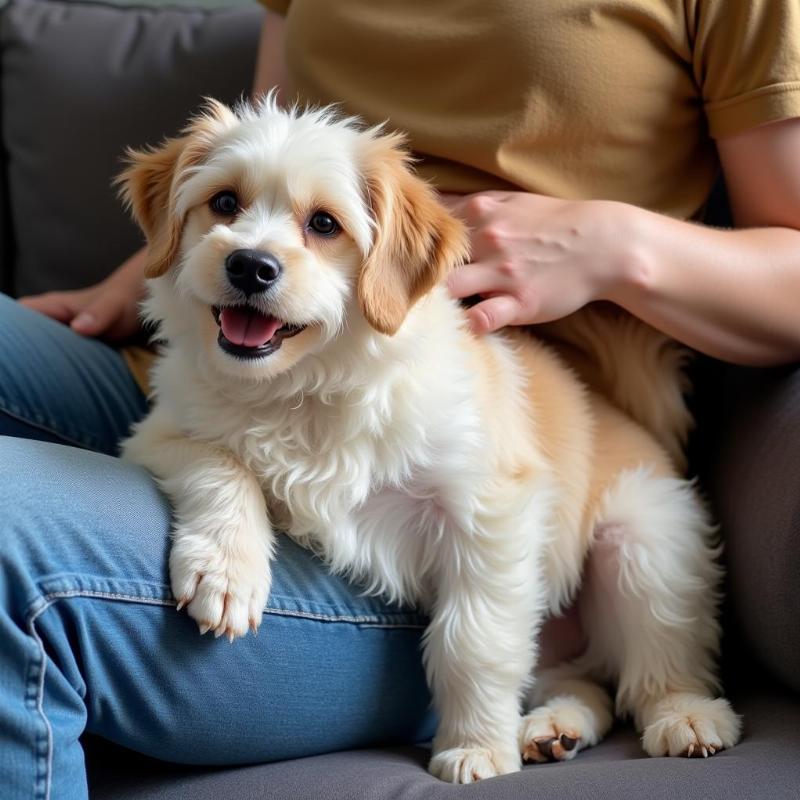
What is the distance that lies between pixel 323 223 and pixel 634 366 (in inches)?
22.8

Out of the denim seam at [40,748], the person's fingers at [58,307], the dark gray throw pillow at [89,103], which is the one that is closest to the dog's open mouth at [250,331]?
the denim seam at [40,748]

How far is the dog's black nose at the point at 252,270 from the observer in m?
1.06

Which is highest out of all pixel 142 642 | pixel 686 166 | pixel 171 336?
pixel 686 166

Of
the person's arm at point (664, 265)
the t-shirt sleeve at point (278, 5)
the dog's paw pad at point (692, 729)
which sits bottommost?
the dog's paw pad at point (692, 729)

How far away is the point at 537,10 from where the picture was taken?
4.36ft

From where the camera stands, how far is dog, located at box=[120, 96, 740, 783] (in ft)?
3.65

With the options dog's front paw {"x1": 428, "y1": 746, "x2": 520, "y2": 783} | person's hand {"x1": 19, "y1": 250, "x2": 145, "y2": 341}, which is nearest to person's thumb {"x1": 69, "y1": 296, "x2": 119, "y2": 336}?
person's hand {"x1": 19, "y1": 250, "x2": 145, "y2": 341}

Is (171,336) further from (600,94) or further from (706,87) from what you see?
(706,87)

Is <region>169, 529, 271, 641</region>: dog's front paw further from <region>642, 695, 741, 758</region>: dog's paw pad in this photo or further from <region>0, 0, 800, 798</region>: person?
<region>642, 695, 741, 758</region>: dog's paw pad

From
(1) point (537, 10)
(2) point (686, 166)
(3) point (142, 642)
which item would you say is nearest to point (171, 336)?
(3) point (142, 642)

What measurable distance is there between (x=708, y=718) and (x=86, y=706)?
0.75m

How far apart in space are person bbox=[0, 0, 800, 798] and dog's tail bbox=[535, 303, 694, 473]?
10 cm

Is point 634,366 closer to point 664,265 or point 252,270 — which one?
point 664,265

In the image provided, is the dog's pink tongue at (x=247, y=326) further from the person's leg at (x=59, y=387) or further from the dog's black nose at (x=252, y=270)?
the person's leg at (x=59, y=387)
